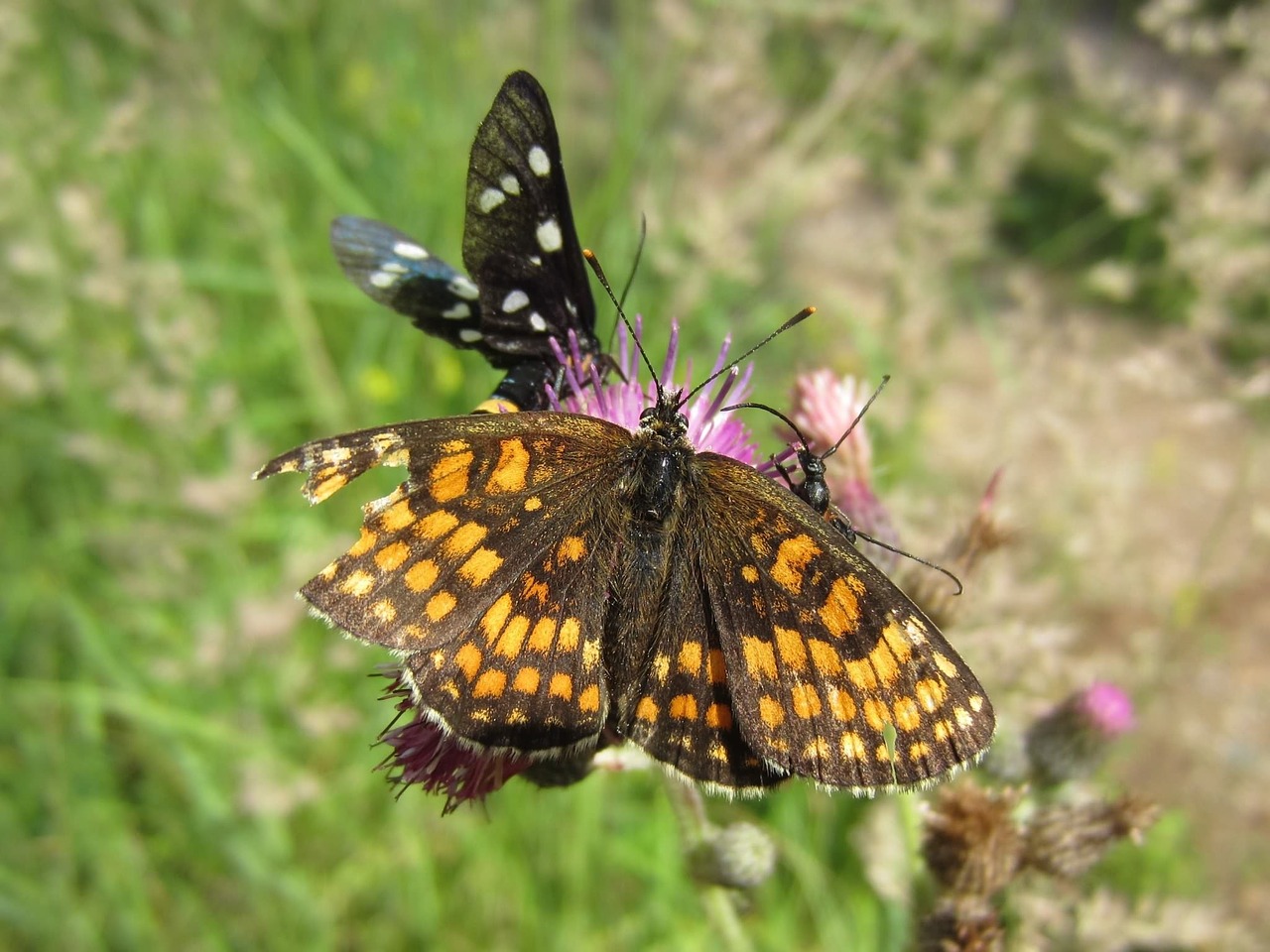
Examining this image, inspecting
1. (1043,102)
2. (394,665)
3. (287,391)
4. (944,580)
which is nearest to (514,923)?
(394,665)

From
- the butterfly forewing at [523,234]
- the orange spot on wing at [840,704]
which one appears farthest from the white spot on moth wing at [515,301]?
the orange spot on wing at [840,704]

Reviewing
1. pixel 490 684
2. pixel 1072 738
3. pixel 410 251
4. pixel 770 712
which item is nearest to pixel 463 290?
pixel 410 251

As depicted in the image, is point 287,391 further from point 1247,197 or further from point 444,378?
point 1247,197

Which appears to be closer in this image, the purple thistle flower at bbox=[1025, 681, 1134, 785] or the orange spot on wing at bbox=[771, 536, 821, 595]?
the orange spot on wing at bbox=[771, 536, 821, 595]

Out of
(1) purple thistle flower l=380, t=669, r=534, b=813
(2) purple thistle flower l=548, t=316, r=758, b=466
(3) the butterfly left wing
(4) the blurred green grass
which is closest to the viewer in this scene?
(3) the butterfly left wing

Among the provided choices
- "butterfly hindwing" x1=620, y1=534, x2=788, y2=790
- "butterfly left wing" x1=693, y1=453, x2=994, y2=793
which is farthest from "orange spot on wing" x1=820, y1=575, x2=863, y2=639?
"butterfly hindwing" x1=620, y1=534, x2=788, y2=790

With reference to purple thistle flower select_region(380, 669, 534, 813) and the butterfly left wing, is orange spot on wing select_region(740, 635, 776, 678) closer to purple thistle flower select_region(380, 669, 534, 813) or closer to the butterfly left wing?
the butterfly left wing
